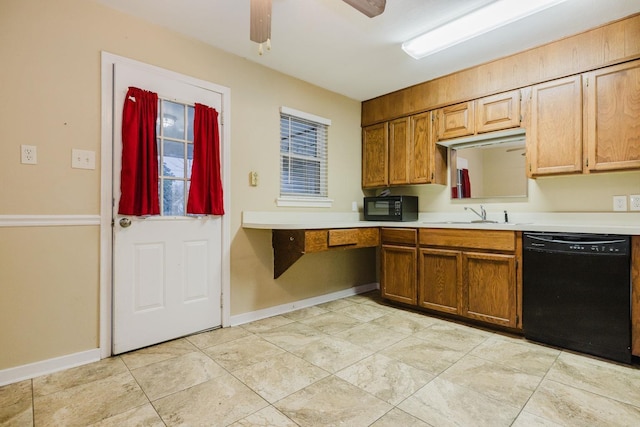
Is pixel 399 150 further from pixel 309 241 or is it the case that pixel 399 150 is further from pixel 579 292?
pixel 579 292

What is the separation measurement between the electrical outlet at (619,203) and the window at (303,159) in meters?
2.58

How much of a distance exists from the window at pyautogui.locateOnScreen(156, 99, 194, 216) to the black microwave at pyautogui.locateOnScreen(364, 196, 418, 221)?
2.10 metres

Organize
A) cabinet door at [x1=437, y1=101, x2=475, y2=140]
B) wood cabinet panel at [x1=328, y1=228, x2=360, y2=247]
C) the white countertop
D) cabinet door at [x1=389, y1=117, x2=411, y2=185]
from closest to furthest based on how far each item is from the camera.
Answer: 1. the white countertop
2. wood cabinet panel at [x1=328, y1=228, x2=360, y2=247]
3. cabinet door at [x1=437, y1=101, x2=475, y2=140]
4. cabinet door at [x1=389, y1=117, x2=411, y2=185]

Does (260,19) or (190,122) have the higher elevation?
(260,19)

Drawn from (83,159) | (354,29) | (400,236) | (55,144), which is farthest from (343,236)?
(55,144)

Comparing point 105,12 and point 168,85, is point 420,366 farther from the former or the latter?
point 105,12

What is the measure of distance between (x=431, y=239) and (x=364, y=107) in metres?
1.99

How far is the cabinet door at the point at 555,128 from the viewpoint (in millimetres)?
2615

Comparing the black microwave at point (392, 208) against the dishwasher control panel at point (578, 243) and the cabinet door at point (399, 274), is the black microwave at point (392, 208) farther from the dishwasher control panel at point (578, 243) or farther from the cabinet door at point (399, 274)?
the dishwasher control panel at point (578, 243)

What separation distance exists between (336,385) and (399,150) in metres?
2.71

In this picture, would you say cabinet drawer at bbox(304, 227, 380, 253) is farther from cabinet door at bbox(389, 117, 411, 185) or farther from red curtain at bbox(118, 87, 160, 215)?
red curtain at bbox(118, 87, 160, 215)

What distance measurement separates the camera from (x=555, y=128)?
2723 mm

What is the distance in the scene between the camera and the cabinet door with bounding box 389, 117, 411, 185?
3.72 meters

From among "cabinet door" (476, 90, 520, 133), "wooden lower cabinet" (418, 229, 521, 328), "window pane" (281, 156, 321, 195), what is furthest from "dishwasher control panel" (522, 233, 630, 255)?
"window pane" (281, 156, 321, 195)
